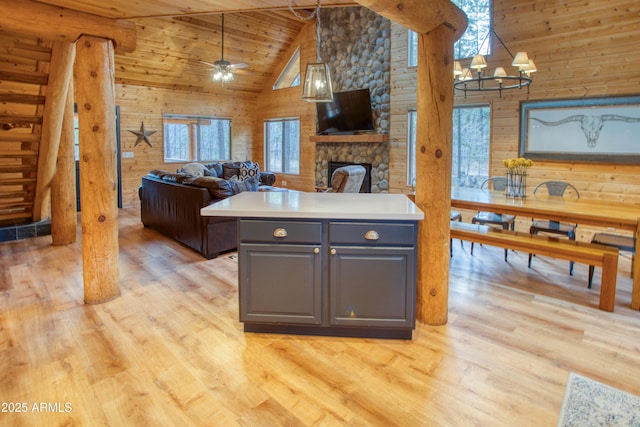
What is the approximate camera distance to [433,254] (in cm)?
297

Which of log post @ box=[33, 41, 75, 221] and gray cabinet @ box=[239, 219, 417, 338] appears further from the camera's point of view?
log post @ box=[33, 41, 75, 221]

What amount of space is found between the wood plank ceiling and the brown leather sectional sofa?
151cm

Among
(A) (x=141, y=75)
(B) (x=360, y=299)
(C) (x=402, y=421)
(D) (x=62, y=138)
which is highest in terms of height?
(A) (x=141, y=75)

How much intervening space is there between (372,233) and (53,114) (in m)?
3.88

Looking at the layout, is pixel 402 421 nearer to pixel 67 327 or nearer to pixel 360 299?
pixel 360 299

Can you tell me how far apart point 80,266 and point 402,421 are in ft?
12.8

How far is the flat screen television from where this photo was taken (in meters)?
7.70

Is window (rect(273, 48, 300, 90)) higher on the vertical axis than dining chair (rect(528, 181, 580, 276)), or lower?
higher

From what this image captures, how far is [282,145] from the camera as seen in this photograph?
10.2m

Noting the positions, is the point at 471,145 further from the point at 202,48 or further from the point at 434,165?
the point at 202,48

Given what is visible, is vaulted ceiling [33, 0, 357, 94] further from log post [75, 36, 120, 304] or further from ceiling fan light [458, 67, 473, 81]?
log post [75, 36, 120, 304]

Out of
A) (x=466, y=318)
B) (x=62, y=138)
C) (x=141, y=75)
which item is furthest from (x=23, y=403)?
(x=141, y=75)

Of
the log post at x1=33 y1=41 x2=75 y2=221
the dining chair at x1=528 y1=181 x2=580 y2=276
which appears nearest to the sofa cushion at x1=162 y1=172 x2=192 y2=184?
the log post at x1=33 y1=41 x2=75 y2=221

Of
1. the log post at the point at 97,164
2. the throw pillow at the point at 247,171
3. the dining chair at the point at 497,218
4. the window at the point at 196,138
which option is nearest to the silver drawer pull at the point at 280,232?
the log post at the point at 97,164
